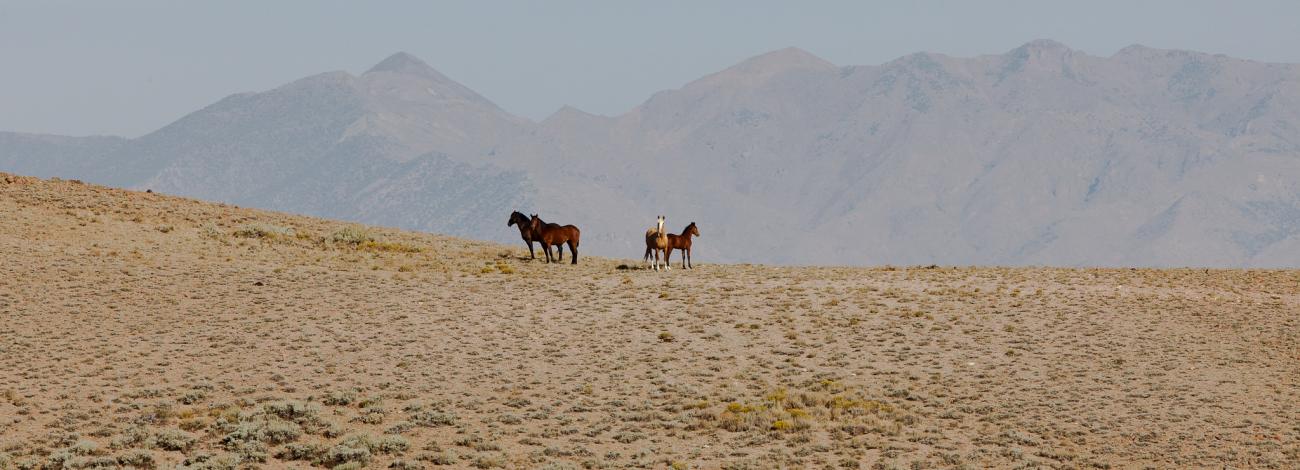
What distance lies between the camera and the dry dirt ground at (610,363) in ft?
104

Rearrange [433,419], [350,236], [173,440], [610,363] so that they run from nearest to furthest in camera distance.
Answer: [173,440] < [433,419] < [610,363] < [350,236]

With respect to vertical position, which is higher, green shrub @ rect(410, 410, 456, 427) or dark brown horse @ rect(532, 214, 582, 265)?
dark brown horse @ rect(532, 214, 582, 265)

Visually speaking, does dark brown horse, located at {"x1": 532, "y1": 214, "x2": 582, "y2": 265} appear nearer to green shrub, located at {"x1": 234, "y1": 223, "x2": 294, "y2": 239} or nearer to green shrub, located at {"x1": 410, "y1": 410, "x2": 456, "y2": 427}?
green shrub, located at {"x1": 234, "y1": 223, "x2": 294, "y2": 239}

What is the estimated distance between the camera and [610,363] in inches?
1566

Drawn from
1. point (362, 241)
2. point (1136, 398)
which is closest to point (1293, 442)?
point (1136, 398)

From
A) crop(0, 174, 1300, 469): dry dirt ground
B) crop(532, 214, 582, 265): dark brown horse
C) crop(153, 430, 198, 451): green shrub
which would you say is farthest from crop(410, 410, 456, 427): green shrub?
crop(532, 214, 582, 265): dark brown horse

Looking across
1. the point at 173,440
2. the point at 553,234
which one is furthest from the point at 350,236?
the point at 173,440

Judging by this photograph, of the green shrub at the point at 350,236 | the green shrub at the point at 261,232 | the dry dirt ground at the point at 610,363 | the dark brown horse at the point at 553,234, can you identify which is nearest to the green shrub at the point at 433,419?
the dry dirt ground at the point at 610,363

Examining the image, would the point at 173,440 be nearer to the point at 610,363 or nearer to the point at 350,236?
the point at 610,363

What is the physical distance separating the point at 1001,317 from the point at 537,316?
1533cm

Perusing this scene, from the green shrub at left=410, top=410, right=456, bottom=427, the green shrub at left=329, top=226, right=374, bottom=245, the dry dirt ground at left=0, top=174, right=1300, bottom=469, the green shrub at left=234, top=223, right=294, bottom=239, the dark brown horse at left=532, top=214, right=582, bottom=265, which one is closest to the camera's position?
the dry dirt ground at left=0, top=174, right=1300, bottom=469

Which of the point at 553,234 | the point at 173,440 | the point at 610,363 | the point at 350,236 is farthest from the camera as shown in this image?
the point at 350,236

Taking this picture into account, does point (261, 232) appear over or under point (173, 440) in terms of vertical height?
over

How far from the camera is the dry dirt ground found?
31.7 meters
